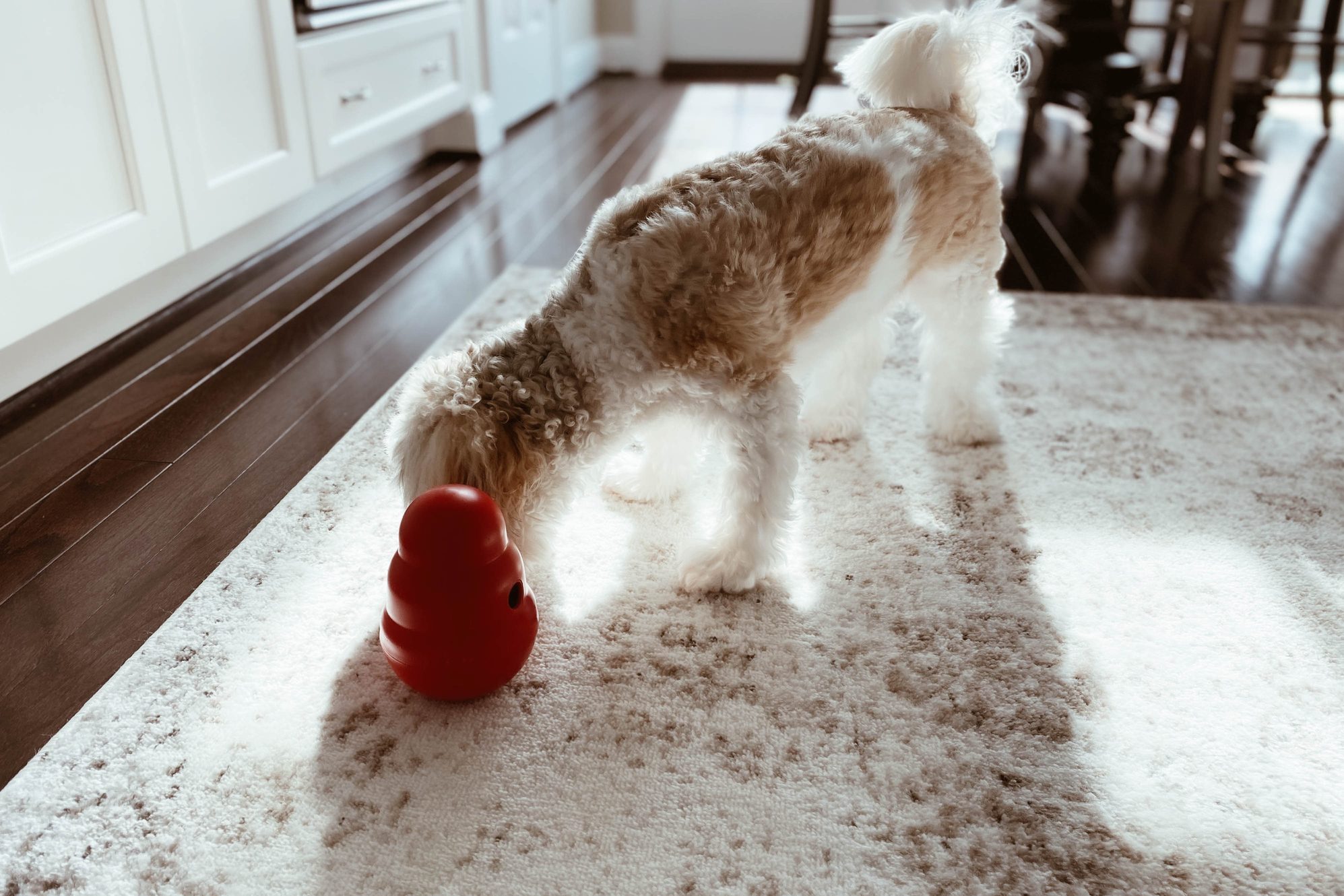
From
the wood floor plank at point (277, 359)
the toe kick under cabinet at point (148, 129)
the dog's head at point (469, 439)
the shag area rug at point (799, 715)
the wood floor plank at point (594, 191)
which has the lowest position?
the shag area rug at point (799, 715)

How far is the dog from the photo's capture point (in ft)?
3.64

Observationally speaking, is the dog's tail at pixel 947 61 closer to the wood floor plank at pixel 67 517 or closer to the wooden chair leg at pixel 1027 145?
the wood floor plank at pixel 67 517

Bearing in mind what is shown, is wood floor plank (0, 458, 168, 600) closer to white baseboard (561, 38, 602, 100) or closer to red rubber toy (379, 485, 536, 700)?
red rubber toy (379, 485, 536, 700)

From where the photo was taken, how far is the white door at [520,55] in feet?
12.2

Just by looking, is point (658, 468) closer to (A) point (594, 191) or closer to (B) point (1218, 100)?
(A) point (594, 191)

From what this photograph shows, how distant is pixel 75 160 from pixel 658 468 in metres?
1.22

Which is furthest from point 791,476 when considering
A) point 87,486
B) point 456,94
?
point 456,94

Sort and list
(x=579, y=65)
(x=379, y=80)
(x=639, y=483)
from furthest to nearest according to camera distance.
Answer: (x=579, y=65) < (x=379, y=80) < (x=639, y=483)

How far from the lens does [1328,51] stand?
3.73 metres

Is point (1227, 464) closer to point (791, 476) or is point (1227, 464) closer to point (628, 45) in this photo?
point (791, 476)

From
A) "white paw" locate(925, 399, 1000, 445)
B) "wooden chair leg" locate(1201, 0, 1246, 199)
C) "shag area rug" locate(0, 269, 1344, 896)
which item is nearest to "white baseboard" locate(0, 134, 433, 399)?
"shag area rug" locate(0, 269, 1344, 896)

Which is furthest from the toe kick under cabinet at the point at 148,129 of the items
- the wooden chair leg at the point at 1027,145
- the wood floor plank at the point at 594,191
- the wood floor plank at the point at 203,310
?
the wooden chair leg at the point at 1027,145

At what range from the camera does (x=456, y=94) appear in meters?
3.36

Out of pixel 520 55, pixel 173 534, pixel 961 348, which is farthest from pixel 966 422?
pixel 520 55
